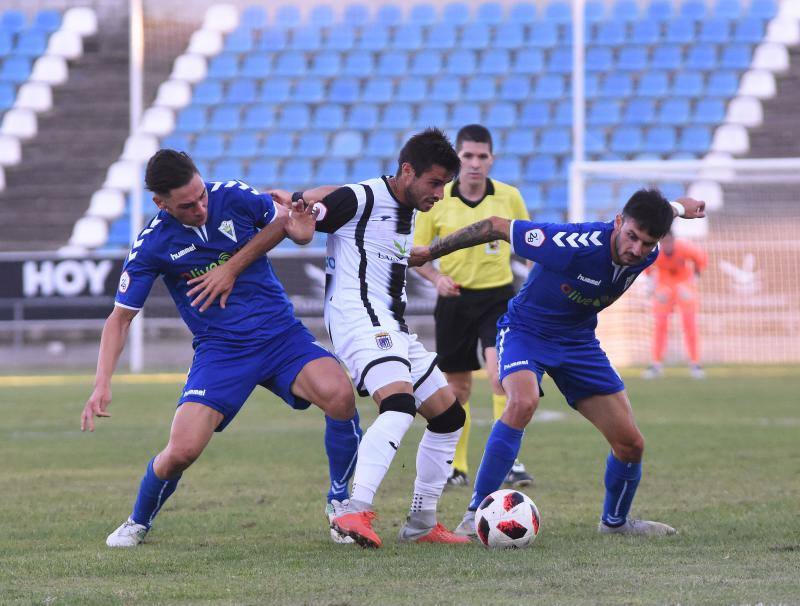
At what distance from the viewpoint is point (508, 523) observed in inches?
219

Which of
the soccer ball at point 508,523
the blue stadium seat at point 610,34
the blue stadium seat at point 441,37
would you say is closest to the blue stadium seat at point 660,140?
the blue stadium seat at point 610,34

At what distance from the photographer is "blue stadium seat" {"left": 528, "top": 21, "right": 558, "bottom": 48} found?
2523 cm

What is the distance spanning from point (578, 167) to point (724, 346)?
425 centimetres

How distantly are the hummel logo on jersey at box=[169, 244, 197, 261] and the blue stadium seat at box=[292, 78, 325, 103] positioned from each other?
19.7 meters

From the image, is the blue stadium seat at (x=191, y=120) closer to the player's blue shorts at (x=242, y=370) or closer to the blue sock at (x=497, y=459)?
the player's blue shorts at (x=242, y=370)

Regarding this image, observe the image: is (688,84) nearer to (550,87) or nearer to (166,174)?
(550,87)

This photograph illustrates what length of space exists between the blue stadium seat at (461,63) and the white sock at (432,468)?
1968 centimetres

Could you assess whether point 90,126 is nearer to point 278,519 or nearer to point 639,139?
point 639,139

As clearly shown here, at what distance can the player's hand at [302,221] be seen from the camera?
5609 mm

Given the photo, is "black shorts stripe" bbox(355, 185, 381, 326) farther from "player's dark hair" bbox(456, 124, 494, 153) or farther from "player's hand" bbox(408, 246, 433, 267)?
"player's dark hair" bbox(456, 124, 494, 153)

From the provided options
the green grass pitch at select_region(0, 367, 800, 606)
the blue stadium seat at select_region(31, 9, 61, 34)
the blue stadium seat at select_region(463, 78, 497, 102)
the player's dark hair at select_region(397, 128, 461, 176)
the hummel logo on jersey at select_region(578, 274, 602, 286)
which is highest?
the blue stadium seat at select_region(31, 9, 61, 34)

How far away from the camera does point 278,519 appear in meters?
6.57

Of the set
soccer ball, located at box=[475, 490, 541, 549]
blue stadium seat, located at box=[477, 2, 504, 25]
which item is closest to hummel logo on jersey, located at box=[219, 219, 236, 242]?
soccer ball, located at box=[475, 490, 541, 549]

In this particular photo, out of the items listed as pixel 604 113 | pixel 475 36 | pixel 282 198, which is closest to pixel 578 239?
pixel 282 198
